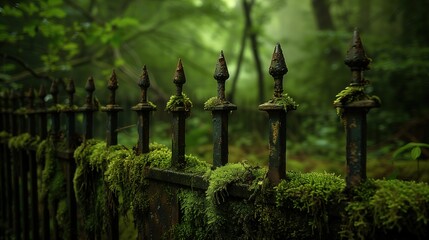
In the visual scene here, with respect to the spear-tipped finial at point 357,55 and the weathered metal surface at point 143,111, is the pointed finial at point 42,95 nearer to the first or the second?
the weathered metal surface at point 143,111

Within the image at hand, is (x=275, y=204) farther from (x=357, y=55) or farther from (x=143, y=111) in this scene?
(x=143, y=111)

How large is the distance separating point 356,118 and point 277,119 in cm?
31

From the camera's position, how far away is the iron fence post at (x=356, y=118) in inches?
42.5

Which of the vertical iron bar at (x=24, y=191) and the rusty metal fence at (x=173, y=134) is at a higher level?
the rusty metal fence at (x=173, y=134)

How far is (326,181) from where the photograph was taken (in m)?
1.22

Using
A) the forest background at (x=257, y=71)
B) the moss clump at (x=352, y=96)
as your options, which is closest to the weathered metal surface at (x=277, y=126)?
the moss clump at (x=352, y=96)

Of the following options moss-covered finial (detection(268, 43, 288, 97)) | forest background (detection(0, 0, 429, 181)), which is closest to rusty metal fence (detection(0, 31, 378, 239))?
moss-covered finial (detection(268, 43, 288, 97))

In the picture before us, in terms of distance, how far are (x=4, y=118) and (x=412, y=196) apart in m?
4.11

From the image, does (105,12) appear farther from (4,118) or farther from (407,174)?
(407,174)

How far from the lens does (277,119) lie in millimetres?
1286

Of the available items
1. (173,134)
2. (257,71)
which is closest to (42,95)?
(173,134)

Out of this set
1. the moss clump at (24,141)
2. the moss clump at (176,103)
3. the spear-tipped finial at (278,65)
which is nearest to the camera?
the spear-tipped finial at (278,65)

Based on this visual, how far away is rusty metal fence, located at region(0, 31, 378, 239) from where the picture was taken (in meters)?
1.12

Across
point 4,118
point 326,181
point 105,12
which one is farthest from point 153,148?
point 105,12
